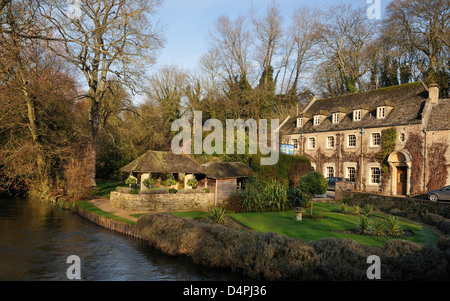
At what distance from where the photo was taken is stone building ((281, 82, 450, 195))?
2675 cm

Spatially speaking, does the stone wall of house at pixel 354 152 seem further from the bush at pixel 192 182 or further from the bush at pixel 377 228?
the bush at pixel 192 182

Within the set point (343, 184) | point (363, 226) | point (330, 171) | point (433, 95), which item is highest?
point (433, 95)

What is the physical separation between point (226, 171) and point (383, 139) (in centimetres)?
1651

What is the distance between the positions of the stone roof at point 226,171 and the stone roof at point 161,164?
555 millimetres

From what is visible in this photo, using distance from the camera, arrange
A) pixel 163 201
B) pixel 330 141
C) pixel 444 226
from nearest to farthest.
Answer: pixel 444 226, pixel 163 201, pixel 330 141

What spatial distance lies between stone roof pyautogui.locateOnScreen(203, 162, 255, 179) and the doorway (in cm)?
1480

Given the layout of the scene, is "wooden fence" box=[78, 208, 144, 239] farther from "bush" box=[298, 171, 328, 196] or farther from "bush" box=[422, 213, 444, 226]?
"bush" box=[422, 213, 444, 226]

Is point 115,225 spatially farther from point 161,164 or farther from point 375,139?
point 375,139

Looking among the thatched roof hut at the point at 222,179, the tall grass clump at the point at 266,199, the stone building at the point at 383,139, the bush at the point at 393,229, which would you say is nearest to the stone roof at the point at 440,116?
the stone building at the point at 383,139

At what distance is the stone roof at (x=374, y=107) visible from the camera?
95.5 feet

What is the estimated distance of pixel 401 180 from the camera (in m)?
29.0

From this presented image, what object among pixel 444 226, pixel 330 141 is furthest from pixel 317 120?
pixel 444 226
